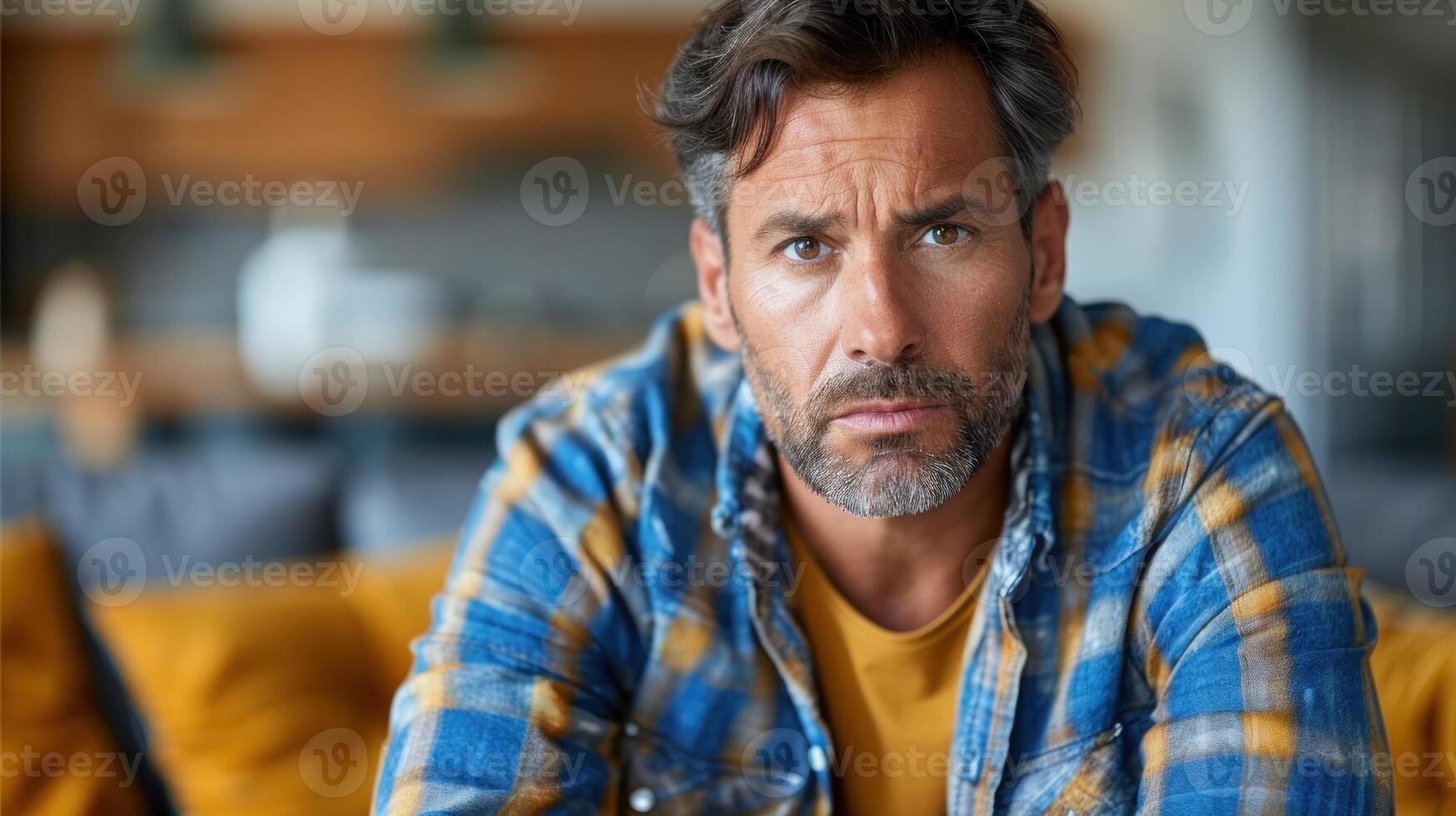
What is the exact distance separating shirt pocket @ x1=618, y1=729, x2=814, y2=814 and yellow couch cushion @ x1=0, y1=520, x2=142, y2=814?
2.51ft

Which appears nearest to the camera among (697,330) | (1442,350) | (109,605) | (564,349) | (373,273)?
(697,330)

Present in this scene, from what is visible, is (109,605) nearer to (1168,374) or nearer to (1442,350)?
(1168,374)

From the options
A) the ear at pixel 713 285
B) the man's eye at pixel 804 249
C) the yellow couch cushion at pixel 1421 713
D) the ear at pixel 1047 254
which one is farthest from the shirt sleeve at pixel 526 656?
the yellow couch cushion at pixel 1421 713

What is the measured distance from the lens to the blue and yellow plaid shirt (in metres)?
1.03

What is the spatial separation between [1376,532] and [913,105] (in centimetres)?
101

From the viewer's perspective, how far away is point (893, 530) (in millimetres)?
1204

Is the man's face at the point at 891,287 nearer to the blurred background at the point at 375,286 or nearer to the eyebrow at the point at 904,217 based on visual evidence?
the eyebrow at the point at 904,217

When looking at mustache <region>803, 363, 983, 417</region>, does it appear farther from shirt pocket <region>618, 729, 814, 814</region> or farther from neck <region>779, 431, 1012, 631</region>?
shirt pocket <region>618, 729, 814, 814</region>

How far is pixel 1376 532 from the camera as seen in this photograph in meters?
1.67

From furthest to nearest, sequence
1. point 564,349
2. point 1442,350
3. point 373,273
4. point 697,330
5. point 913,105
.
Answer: point 373,273, point 564,349, point 1442,350, point 697,330, point 913,105

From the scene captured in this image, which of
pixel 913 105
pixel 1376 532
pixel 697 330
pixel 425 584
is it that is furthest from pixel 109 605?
pixel 1376 532

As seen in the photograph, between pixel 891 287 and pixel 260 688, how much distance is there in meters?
0.97

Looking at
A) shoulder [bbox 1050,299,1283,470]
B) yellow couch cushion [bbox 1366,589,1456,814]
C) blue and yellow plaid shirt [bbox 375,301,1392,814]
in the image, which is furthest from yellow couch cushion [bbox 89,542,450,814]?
yellow couch cushion [bbox 1366,589,1456,814]

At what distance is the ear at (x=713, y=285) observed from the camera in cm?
123
